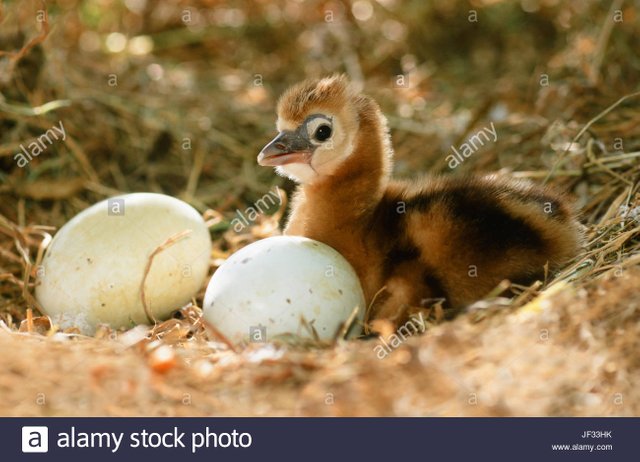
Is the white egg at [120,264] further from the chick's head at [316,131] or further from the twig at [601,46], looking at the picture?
the twig at [601,46]

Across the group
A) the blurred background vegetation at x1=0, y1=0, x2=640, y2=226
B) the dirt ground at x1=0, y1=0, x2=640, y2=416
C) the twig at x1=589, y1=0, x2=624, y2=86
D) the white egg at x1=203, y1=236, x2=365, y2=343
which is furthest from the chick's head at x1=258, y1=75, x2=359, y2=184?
the twig at x1=589, y1=0, x2=624, y2=86

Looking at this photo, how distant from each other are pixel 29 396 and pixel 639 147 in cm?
262

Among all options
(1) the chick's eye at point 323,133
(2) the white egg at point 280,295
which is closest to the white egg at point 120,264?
(2) the white egg at point 280,295

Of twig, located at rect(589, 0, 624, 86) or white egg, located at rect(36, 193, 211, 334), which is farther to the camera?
twig, located at rect(589, 0, 624, 86)

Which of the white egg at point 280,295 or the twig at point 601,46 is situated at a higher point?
the twig at point 601,46

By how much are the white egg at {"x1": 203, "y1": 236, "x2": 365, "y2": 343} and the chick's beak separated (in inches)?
14.0

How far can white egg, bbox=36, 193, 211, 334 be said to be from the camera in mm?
2824

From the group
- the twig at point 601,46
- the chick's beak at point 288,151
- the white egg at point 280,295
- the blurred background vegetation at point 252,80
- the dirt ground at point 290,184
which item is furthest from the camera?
the twig at point 601,46

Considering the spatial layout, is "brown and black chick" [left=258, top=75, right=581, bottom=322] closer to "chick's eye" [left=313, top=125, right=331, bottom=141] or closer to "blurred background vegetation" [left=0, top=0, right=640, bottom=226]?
"chick's eye" [left=313, top=125, right=331, bottom=141]

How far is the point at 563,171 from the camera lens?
11.6ft

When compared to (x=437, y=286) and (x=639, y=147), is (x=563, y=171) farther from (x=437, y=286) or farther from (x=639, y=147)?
(x=437, y=286)

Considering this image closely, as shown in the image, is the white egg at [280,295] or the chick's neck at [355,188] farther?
the chick's neck at [355,188]

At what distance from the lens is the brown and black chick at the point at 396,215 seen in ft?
8.91

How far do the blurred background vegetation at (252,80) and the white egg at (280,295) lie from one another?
50.5 inches
